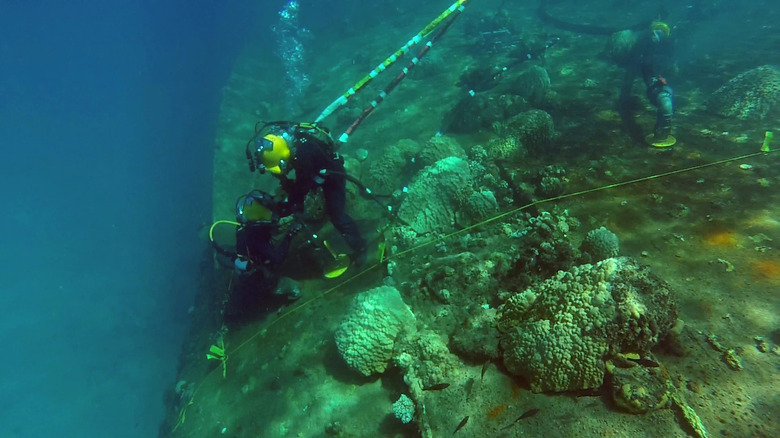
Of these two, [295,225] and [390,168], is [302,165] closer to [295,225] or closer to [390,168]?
[295,225]

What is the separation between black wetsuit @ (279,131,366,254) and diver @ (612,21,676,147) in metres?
6.07

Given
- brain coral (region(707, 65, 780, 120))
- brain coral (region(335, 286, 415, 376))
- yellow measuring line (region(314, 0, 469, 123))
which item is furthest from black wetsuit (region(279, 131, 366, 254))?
brain coral (region(707, 65, 780, 120))

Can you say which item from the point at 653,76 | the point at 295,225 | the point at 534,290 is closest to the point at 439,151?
the point at 295,225

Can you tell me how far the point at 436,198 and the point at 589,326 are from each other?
3572 mm

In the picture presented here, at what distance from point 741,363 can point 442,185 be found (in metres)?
4.29

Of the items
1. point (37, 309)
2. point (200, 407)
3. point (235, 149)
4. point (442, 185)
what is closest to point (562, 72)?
point (442, 185)

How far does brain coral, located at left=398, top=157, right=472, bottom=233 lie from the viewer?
611cm

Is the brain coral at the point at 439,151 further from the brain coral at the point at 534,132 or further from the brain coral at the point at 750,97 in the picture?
the brain coral at the point at 750,97

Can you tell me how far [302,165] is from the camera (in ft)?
17.4

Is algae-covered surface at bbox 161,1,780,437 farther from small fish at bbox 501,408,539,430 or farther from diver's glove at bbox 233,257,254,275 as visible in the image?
diver's glove at bbox 233,257,254,275

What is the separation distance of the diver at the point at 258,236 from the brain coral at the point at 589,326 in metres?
3.91

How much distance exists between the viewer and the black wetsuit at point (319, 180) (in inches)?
208

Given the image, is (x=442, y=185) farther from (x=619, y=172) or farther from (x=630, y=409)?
(x=630, y=409)

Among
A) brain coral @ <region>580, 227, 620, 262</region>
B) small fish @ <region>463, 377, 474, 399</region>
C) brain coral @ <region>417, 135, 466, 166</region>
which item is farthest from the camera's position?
brain coral @ <region>417, 135, 466, 166</region>
